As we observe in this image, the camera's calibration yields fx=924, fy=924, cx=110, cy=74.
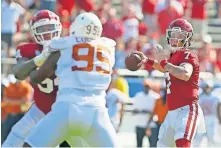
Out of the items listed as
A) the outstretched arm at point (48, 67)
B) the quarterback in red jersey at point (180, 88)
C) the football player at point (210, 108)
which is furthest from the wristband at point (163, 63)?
the football player at point (210, 108)

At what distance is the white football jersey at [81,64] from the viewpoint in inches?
294

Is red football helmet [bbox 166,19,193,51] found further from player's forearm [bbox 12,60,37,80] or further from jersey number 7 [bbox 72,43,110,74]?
player's forearm [bbox 12,60,37,80]

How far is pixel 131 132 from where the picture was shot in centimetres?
1407

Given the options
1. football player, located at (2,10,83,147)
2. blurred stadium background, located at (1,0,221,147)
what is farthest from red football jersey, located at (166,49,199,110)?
blurred stadium background, located at (1,0,221,147)

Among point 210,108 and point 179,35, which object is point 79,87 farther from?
point 210,108

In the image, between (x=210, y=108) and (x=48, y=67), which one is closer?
(x=48, y=67)

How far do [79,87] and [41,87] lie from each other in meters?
1.03

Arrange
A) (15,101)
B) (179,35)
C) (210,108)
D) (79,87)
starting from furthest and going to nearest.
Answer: (210,108), (15,101), (179,35), (79,87)

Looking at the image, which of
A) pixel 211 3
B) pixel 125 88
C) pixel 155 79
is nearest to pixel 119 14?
pixel 211 3

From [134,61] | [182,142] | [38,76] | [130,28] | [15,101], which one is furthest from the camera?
[130,28]

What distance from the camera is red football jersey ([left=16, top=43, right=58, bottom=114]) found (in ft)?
27.4

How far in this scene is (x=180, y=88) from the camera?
820 cm

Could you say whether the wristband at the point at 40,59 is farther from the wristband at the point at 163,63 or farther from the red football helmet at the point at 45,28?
the wristband at the point at 163,63

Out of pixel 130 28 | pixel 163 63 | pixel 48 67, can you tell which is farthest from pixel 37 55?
pixel 130 28
